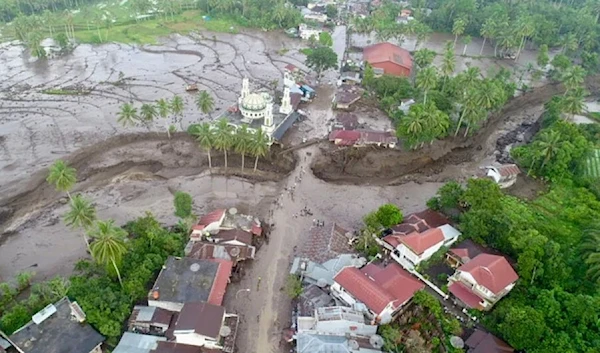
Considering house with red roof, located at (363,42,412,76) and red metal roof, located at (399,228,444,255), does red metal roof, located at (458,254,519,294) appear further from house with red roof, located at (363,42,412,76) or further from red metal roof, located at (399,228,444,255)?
house with red roof, located at (363,42,412,76)

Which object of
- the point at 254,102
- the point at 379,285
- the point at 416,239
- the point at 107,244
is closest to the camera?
the point at 107,244

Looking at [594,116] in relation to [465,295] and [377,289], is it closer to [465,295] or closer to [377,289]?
[465,295]

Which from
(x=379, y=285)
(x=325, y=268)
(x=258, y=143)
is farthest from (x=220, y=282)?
(x=258, y=143)

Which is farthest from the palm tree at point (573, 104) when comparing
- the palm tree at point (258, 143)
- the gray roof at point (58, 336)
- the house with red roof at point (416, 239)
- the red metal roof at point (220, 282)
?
the gray roof at point (58, 336)

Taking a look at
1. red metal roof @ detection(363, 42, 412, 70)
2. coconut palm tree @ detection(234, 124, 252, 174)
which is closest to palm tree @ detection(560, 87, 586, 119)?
red metal roof @ detection(363, 42, 412, 70)

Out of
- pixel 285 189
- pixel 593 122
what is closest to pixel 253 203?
pixel 285 189
